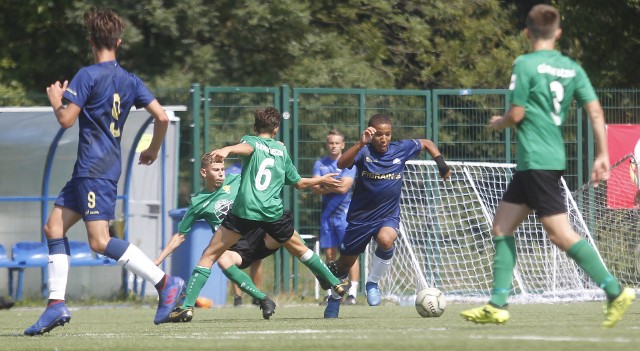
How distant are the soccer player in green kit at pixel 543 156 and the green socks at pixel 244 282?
10.6 feet

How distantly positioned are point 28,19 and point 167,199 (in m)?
6.22

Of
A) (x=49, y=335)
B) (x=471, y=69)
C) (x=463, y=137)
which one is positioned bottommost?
(x=49, y=335)

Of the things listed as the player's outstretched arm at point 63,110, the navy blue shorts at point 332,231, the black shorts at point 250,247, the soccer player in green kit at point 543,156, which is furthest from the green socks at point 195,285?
the navy blue shorts at point 332,231

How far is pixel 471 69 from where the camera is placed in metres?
22.1

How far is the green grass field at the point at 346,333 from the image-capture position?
22.3ft

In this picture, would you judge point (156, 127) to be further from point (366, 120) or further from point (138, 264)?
point (366, 120)

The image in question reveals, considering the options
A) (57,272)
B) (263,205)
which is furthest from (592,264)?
(57,272)

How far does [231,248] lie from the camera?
11.9 m

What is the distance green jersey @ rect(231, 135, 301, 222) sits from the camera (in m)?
10.1

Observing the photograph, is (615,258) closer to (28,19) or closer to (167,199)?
(167,199)

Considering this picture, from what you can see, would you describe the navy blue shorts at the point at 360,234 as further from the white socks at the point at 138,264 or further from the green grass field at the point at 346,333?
the white socks at the point at 138,264

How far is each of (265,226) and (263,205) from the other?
0.62 feet

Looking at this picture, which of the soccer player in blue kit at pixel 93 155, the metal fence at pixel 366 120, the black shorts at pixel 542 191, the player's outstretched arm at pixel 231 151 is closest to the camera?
the black shorts at pixel 542 191

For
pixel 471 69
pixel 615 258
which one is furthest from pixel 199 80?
pixel 615 258
